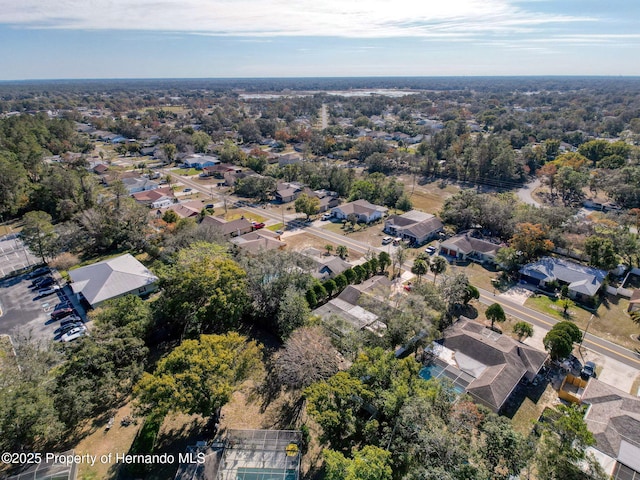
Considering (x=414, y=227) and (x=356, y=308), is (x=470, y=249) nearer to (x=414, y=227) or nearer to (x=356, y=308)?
(x=414, y=227)

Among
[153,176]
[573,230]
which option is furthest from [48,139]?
[573,230]

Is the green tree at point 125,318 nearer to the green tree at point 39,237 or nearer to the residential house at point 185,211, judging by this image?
the green tree at point 39,237

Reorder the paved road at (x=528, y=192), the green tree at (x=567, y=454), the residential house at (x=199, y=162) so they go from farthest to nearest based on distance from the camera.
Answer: the residential house at (x=199, y=162) → the paved road at (x=528, y=192) → the green tree at (x=567, y=454)

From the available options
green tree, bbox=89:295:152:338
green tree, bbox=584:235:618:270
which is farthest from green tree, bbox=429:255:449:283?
green tree, bbox=89:295:152:338

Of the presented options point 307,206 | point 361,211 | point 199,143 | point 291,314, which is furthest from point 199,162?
point 291,314

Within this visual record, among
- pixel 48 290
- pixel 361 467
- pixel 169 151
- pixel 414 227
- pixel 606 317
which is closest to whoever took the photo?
pixel 361 467

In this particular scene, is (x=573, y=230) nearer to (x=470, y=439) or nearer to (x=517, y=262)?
(x=517, y=262)

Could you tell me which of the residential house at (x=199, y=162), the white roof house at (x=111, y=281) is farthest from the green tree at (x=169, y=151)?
the white roof house at (x=111, y=281)
